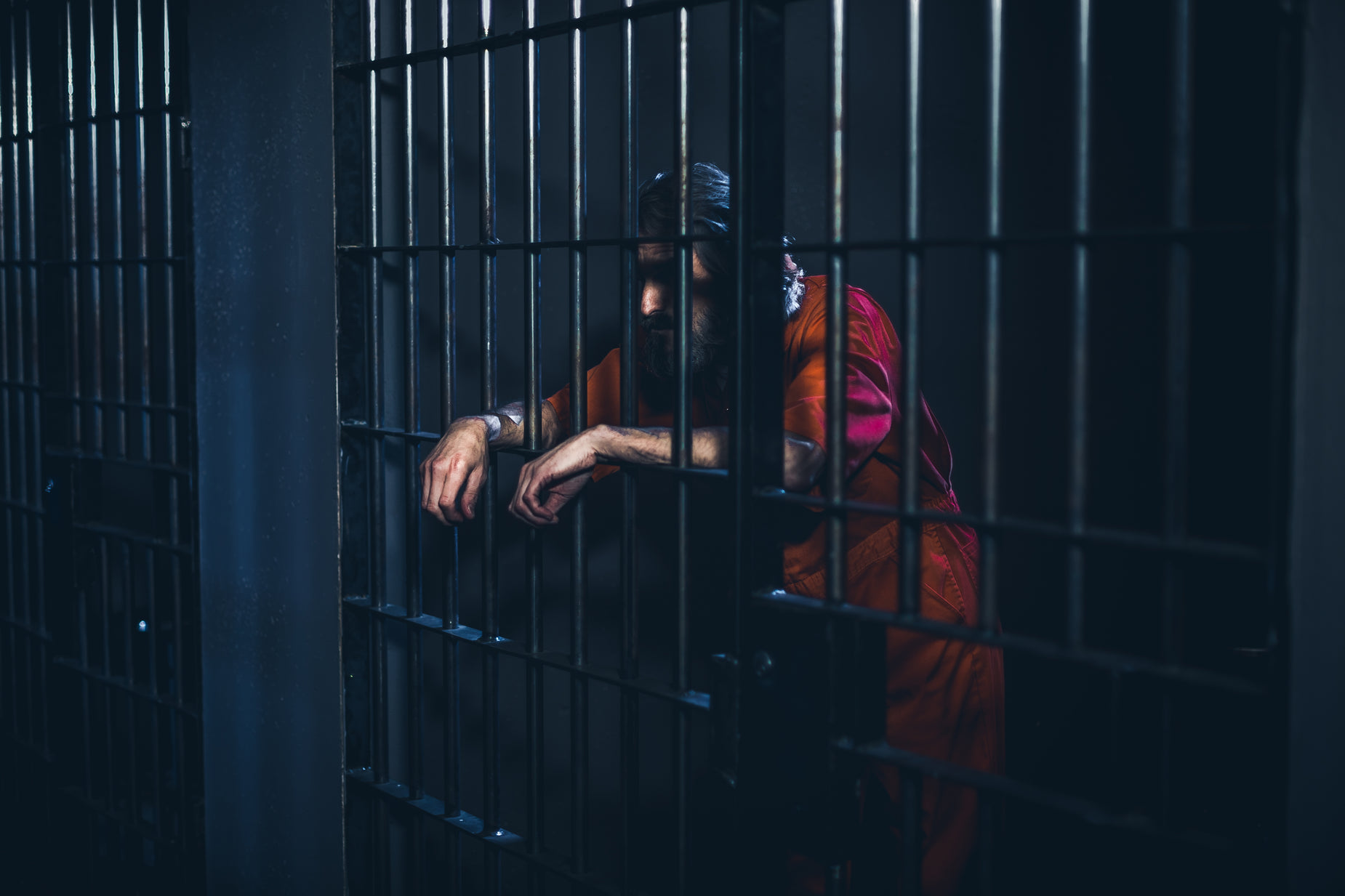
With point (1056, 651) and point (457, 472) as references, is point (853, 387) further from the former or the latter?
point (457, 472)

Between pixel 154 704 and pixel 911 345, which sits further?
pixel 154 704

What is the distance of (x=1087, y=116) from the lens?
1.10m

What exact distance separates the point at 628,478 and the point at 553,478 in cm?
12

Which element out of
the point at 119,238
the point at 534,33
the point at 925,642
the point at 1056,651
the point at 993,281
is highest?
the point at 534,33

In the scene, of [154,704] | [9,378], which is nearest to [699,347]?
[154,704]

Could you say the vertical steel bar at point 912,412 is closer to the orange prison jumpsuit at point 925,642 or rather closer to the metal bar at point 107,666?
the orange prison jumpsuit at point 925,642

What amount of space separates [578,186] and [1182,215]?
3.11 ft

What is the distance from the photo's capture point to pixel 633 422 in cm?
160

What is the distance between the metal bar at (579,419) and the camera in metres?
1.62

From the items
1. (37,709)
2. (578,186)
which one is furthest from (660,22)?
(37,709)

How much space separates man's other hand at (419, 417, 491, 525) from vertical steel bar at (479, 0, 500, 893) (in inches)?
1.0

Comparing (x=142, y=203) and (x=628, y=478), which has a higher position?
(x=142, y=203)

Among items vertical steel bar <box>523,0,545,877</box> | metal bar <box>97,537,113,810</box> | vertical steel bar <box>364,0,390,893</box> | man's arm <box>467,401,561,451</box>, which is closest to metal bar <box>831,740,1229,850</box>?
vertical steel bar <box>523,0,545,877</box>

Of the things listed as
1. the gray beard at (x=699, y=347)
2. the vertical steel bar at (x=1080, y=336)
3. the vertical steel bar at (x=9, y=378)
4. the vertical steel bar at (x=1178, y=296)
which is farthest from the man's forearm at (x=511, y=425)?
the vertical steel bar at (x=9, y=378)
